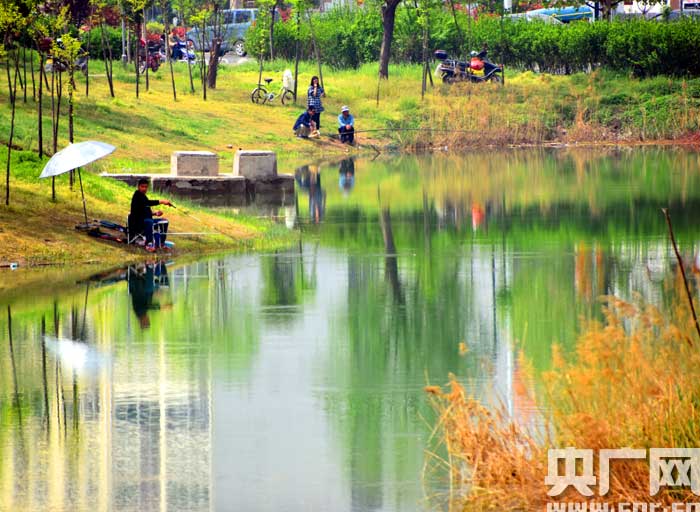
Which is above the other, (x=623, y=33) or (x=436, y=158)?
(x=623, y=33)

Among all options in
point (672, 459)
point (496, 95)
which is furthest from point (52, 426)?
point (496, 95)

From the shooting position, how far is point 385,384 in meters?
14.3

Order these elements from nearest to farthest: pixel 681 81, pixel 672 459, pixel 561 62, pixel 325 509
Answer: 1. pixel 672 459
2. pixel 325 509
3. pixel 681 81
4. pixel 561 62

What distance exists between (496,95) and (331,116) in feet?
21.7

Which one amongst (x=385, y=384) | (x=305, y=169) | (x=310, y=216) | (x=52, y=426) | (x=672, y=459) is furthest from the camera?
(x=305, y=169)

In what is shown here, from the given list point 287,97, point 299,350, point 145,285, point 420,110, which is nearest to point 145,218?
point 145,285

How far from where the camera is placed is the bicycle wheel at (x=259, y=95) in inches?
2155

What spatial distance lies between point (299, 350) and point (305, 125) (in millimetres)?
34338

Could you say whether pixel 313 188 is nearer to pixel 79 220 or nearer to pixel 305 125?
pixel 79 220

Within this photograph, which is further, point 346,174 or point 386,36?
point 386,36

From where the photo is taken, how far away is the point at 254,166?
34.3 metres

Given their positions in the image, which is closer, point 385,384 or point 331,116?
point 385,384

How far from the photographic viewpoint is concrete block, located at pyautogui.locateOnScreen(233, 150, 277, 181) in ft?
112

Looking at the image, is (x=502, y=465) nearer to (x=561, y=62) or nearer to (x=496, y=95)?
(x=496, y=95)
